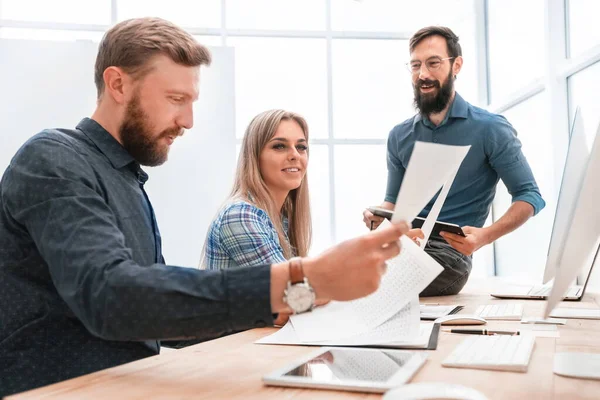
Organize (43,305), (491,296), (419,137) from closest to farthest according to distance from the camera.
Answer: (43,305)
(491,296)
(419,137)

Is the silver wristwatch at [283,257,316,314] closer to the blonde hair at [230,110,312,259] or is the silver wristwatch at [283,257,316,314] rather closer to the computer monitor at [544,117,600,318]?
the computer monitor at [544,117,600,318]

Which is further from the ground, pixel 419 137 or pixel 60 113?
pixel 60 113

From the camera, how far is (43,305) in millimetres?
1184

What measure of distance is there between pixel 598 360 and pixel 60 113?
4041mm

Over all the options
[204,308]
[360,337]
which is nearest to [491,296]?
[360,337]

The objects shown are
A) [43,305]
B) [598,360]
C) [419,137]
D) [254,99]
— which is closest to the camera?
[598,360]

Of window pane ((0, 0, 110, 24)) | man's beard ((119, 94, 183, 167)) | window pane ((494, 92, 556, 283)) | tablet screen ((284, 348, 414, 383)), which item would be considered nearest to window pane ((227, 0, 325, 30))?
window pane ((0, 0, 110, 24))

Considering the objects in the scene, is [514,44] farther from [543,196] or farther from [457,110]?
[457,110]

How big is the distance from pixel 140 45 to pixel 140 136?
0.21 metres

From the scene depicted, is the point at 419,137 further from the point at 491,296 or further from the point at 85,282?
the point at 85,282

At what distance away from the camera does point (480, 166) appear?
2973 millimetres

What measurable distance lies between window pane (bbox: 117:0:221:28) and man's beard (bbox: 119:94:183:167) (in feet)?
13.0

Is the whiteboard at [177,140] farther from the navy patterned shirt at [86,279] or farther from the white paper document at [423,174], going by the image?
the white paper document at [423,174]

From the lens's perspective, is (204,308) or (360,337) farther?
(360,337)
